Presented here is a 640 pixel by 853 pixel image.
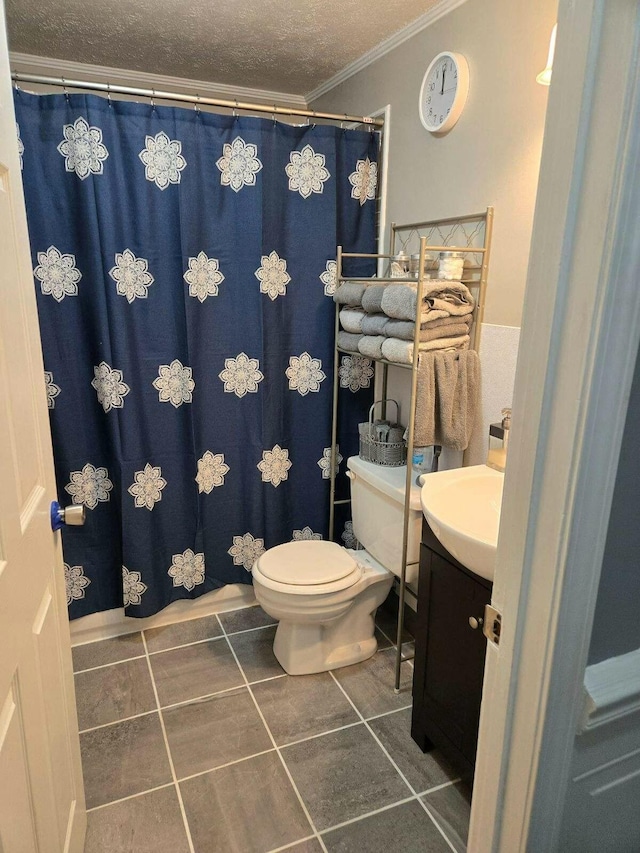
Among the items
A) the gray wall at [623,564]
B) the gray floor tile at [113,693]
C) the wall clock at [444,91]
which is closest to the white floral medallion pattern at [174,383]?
the gray floor tile at [113,693]

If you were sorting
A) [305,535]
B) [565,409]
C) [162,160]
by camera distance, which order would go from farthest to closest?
[305,535] < [162,160] < [565,409]

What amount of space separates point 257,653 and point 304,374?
1.15m

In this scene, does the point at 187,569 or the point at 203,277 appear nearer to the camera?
the point at 203,277

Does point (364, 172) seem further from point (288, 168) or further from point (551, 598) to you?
point (551, 598)

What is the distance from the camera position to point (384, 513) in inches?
84.0

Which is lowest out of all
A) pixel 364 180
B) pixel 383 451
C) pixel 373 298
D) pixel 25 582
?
pixel 383 451

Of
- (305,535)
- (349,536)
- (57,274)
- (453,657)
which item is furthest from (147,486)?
(453,657)

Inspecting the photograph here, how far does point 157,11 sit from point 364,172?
0.92 m

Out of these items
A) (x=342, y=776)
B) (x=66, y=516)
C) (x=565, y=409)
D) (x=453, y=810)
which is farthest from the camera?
(x=342, y=776)

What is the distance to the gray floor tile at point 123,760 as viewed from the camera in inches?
65.8

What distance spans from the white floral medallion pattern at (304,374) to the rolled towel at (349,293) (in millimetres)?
280

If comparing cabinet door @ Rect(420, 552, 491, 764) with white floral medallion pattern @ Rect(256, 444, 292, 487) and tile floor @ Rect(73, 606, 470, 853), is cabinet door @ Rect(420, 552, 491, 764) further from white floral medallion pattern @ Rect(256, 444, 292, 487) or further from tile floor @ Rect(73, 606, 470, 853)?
white floral medallion pattern @ Rect(256, 444, 292, 487)

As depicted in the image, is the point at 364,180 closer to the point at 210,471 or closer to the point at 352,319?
the point at 352,319

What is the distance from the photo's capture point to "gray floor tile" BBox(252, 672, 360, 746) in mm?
1904
